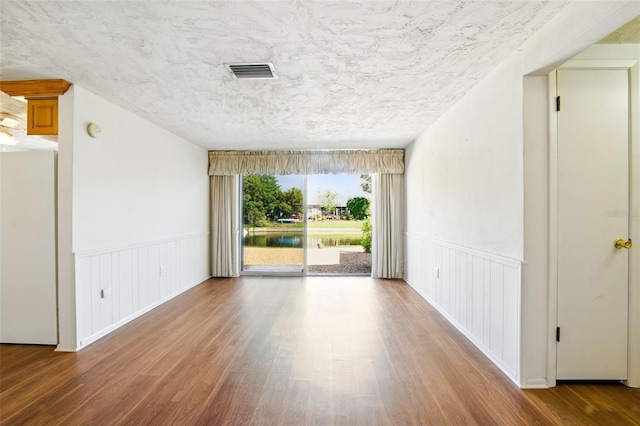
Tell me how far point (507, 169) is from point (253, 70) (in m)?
2.10

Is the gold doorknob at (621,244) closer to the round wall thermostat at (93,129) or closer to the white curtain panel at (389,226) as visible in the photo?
the white curtain panel at (389,226)

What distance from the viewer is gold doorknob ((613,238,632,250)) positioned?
2.12 metres

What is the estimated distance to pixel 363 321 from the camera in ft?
11.3

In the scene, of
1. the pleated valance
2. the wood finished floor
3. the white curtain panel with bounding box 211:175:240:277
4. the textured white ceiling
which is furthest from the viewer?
the white curtain panel with bounding box 211:175:240:277

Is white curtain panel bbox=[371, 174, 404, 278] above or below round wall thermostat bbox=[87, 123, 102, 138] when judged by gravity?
below

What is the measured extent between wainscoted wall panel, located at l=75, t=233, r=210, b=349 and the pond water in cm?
128

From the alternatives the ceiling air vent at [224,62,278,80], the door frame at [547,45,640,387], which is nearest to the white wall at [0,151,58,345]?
the ceiling air vent at [224,62,278,80]

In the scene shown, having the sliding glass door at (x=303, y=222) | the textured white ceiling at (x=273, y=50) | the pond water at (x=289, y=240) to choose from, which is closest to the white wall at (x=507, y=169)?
the textured white ceiling at (x=273, y=50)

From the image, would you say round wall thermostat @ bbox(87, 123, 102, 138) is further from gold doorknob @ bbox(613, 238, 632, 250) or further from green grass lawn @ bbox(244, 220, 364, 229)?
gold doorknob @ bbox(613, 238, 632, 250)

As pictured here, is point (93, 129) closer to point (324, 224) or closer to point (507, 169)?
point (507, 169)

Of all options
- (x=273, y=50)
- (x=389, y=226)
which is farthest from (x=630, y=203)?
(x=389, y=226)

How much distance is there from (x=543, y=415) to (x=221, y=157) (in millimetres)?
5415

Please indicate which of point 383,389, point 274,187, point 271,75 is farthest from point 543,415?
point 274,187

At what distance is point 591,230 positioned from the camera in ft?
7.02
